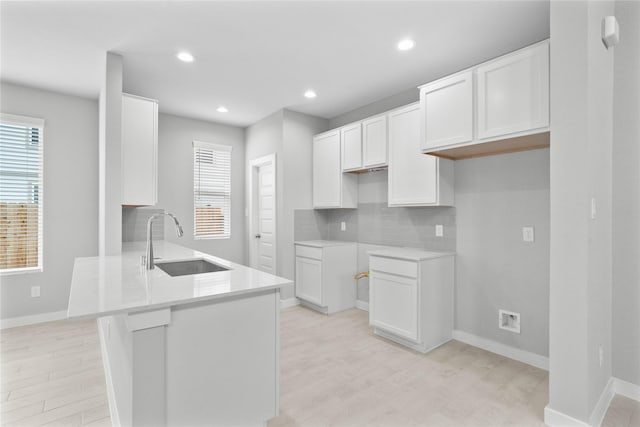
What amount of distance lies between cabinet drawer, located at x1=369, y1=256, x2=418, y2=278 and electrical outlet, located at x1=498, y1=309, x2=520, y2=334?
0.89 m

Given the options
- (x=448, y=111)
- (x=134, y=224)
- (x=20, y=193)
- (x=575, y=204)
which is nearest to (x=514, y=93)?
(x=448, y=111)

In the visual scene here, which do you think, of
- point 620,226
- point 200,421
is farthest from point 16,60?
point 620,226

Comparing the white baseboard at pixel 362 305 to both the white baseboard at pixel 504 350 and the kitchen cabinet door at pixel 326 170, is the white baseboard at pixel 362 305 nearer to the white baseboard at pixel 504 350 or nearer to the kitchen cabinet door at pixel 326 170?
the white baseboard at pixel 504 350

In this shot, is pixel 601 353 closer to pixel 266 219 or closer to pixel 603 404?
pixel 603 404

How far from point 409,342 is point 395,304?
38cm

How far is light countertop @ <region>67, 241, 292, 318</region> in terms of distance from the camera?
55.3 inches

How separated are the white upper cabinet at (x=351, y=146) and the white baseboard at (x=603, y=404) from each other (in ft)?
9.78

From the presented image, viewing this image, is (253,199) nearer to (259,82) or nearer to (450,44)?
(259,82)

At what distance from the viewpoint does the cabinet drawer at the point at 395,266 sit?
299 centimetres

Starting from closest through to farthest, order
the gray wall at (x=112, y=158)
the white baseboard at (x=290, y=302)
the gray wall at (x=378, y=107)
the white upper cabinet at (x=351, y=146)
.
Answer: the gray wall at (x=112, y=158) < the gray wall at (x=378, y=107) < the white upper cabinet at (x=351, y=146) < the white baseboard at (x=290, y=302)

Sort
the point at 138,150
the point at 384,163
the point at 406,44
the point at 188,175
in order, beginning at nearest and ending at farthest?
1. the point at 406,44
2. the point at 138,150
3. the point at 384,163
4. the point at 188,175

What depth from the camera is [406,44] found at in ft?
8.96

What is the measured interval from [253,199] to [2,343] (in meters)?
3.35

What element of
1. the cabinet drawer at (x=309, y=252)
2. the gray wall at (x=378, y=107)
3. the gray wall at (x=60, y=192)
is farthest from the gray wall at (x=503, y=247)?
the gray wall at (x=60, y=192)
